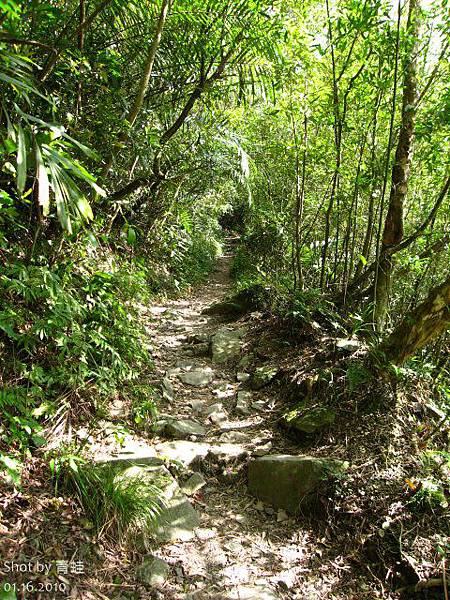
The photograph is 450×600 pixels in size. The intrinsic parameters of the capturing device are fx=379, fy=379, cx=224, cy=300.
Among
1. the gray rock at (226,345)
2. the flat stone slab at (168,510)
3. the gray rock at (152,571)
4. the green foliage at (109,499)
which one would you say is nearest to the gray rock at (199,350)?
the gray rock at (226,345)

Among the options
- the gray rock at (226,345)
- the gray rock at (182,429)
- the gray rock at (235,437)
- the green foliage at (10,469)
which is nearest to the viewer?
the green foliage at (10,469)

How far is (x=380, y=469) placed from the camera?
10.1 feet

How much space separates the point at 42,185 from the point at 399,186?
3637 mm

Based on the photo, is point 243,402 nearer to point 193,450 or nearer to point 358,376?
point 193,450

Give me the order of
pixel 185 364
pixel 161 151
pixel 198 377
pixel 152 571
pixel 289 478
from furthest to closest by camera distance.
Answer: pixel 185 364 → pixel 198 377 → pixel 161 151 → pixel 289 478 → pixel 152 571

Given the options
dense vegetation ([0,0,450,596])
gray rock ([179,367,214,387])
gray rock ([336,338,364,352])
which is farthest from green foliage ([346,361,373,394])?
gray rock ([179,367,214,387])

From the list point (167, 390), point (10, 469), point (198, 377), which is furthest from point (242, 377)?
point (10, 469)

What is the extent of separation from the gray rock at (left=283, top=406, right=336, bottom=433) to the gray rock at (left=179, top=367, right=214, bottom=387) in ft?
4.71

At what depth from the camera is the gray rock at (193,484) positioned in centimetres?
316

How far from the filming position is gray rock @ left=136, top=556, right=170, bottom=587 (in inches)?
91.7

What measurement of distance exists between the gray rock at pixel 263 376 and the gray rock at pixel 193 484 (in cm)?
166

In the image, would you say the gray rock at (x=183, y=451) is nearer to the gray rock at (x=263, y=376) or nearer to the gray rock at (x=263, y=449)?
the gray rock at (x=263, y=449)

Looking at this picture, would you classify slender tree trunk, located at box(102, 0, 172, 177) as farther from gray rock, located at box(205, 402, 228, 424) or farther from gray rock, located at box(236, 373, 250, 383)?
gray rock, located at box(236, 373, 250, 383)

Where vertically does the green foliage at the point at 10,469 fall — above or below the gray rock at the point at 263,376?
below
